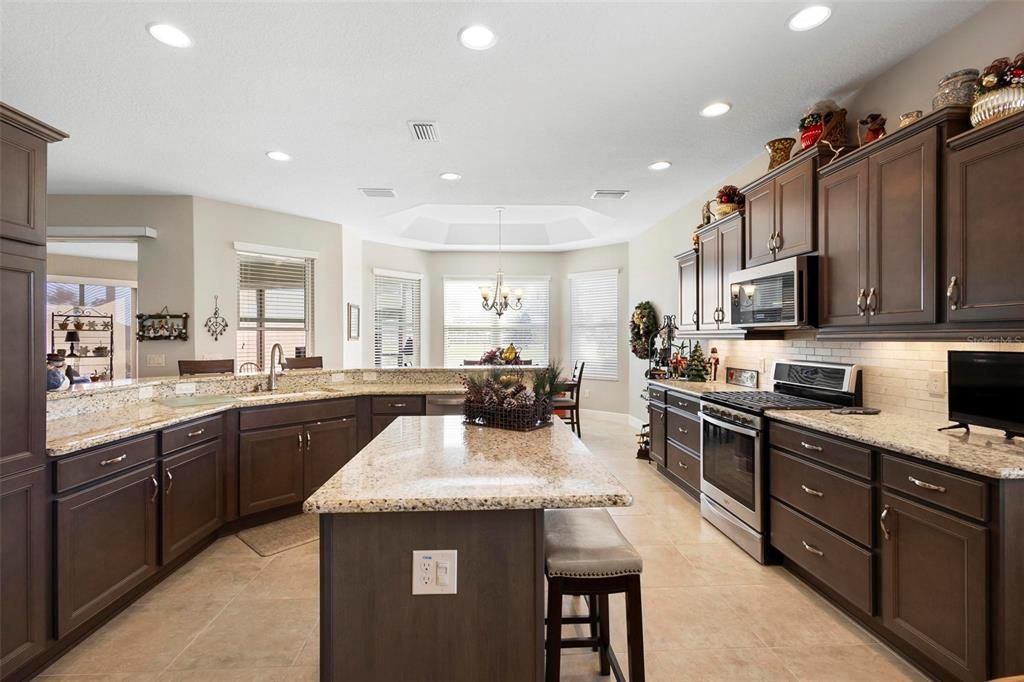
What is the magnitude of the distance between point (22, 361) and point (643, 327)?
18.6 feet

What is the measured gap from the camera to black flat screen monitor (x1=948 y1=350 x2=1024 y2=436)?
187 cm

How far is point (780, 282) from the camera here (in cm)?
303

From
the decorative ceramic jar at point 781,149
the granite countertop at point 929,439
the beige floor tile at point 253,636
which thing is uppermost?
the decorative ceramic jar at point 781,149

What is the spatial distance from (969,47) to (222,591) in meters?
4.79

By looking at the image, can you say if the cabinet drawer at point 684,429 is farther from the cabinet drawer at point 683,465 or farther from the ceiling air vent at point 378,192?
the ceiling air vent at point 378,192

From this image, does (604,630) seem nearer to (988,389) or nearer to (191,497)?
(988,389)

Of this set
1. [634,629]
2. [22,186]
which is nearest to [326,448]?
[22,186]

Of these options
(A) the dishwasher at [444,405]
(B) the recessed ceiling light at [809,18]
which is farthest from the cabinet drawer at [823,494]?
(A) the dishwasher at [444,405]

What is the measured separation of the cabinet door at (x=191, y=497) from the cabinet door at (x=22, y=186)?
1361 millimetres

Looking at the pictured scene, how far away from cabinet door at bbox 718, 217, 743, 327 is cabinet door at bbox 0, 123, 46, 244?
164 inches

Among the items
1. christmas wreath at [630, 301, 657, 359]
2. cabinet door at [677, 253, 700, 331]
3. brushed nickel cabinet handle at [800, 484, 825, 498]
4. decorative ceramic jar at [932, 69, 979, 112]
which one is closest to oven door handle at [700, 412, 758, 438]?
brushed nickel cabinet handle at [800, 484, 825, 498]

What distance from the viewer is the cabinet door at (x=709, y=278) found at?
3.96 m

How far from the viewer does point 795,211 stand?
298 centimetres

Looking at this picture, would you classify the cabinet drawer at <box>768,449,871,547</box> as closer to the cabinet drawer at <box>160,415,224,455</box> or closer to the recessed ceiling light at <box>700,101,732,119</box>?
the recessed ceiling light at <box>700,101,732,119</box>
